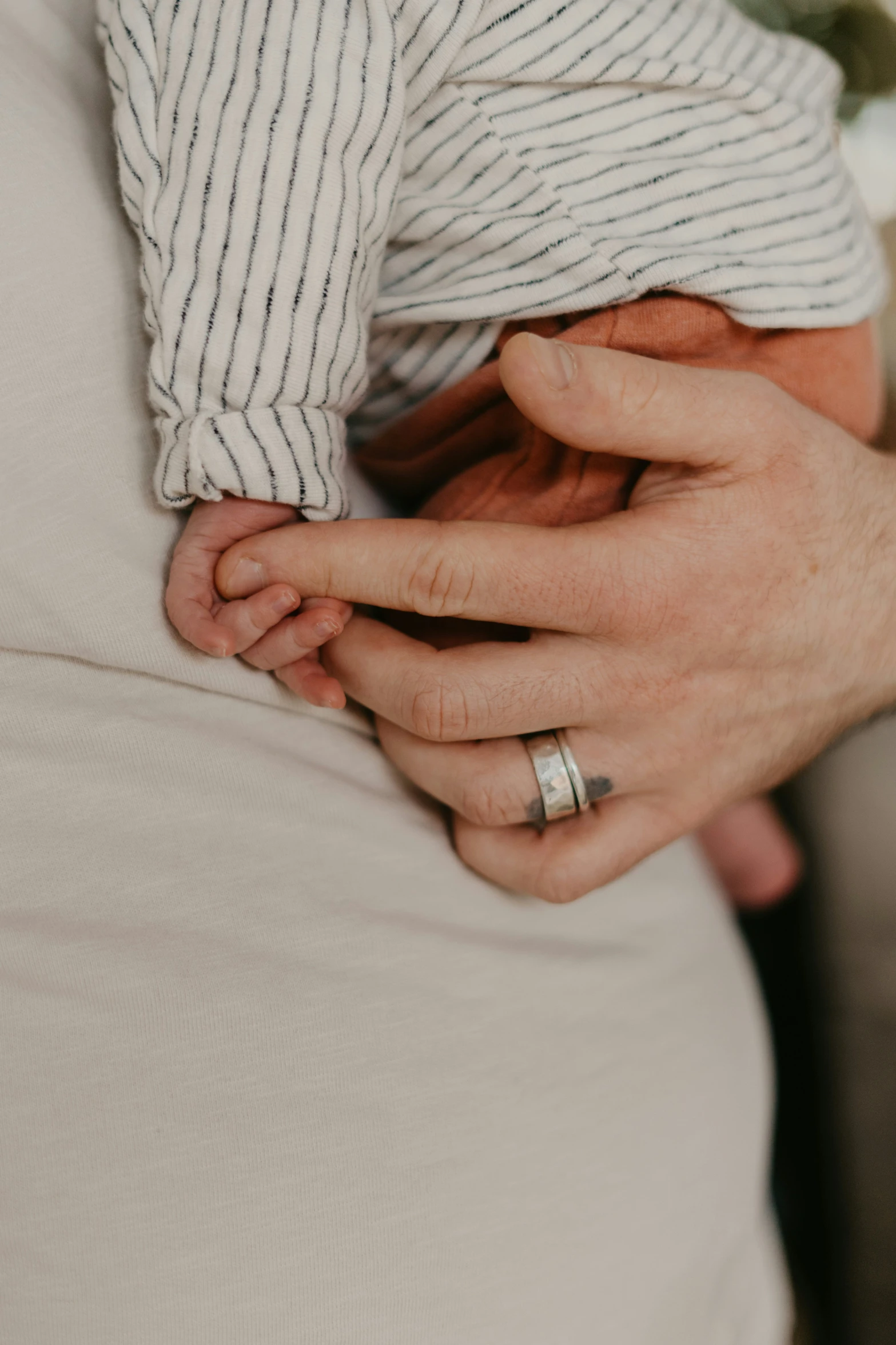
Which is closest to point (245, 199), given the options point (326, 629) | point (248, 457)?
point (248, 457)

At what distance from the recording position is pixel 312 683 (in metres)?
0.58

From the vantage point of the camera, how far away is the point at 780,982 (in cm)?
135

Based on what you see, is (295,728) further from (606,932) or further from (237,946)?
(606,932)

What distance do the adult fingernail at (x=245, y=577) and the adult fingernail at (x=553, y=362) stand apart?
0.20 metres

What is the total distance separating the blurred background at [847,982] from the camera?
103 centimetres

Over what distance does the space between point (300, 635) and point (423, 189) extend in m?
0.33

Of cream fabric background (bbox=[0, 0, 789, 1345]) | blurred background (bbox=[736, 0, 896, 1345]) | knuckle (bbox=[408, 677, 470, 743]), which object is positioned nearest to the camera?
cream fabric background (bbox=[0, 0, 789, 1345])

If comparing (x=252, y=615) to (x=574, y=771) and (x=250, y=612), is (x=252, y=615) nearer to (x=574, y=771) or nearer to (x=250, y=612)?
(x=250, y=612)

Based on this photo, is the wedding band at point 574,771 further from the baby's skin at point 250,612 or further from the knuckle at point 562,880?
the baby's skin at point 250,612

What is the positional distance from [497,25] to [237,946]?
57 cm

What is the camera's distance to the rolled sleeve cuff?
0.52m

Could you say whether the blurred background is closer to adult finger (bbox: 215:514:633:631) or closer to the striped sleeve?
adult finger (bbox: 215:514:633:631)

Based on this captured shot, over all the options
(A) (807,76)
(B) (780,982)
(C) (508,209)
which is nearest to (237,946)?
(C) (508,209)

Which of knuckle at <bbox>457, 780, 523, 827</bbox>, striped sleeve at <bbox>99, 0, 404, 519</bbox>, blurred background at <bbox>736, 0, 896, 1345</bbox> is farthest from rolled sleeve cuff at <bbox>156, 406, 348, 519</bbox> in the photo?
blurred background at <bbox>736, 0, 896, 1345</bbox>
